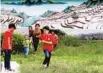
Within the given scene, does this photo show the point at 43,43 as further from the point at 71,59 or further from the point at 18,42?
the point at 18,42

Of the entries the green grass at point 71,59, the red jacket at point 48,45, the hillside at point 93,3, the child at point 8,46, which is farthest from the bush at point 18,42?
the child at point 8,46

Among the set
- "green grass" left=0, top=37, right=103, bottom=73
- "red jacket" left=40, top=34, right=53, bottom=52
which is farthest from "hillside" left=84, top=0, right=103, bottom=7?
"red jacket" left=40, top=34, right=53, bottom=52

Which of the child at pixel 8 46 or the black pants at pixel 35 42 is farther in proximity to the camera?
the black pants at pixel 35 42

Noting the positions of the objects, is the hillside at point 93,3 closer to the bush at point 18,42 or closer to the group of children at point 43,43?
the bush at point 18,42

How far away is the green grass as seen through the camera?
13672 mm

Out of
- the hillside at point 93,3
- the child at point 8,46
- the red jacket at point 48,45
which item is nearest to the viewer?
the child at point 8,46

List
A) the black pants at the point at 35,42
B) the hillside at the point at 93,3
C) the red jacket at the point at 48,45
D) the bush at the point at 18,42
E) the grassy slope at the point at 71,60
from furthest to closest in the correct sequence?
the hillside at the point at 93,3, the black pants at the point at 35,42, the bush at the point at 18,42, the red jacket at the point at 48,45, the grassy slope at the point at 71,60

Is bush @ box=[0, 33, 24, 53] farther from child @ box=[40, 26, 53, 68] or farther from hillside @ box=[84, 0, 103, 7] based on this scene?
child @ box=[40, 26, 53, 68]

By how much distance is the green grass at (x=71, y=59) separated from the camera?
13672mm

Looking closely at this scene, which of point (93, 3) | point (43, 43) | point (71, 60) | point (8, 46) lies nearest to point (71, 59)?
point (71, 60)

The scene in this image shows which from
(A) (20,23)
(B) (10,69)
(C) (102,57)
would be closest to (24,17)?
(A) (20,23)

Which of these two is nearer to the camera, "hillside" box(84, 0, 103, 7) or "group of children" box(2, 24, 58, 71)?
"group of children" box(2, 24, 58, 71)

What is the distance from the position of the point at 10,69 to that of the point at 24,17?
20.3ft

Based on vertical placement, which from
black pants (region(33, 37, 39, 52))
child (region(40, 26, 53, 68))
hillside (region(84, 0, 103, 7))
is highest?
child (region(40, 26, 53, 68))
